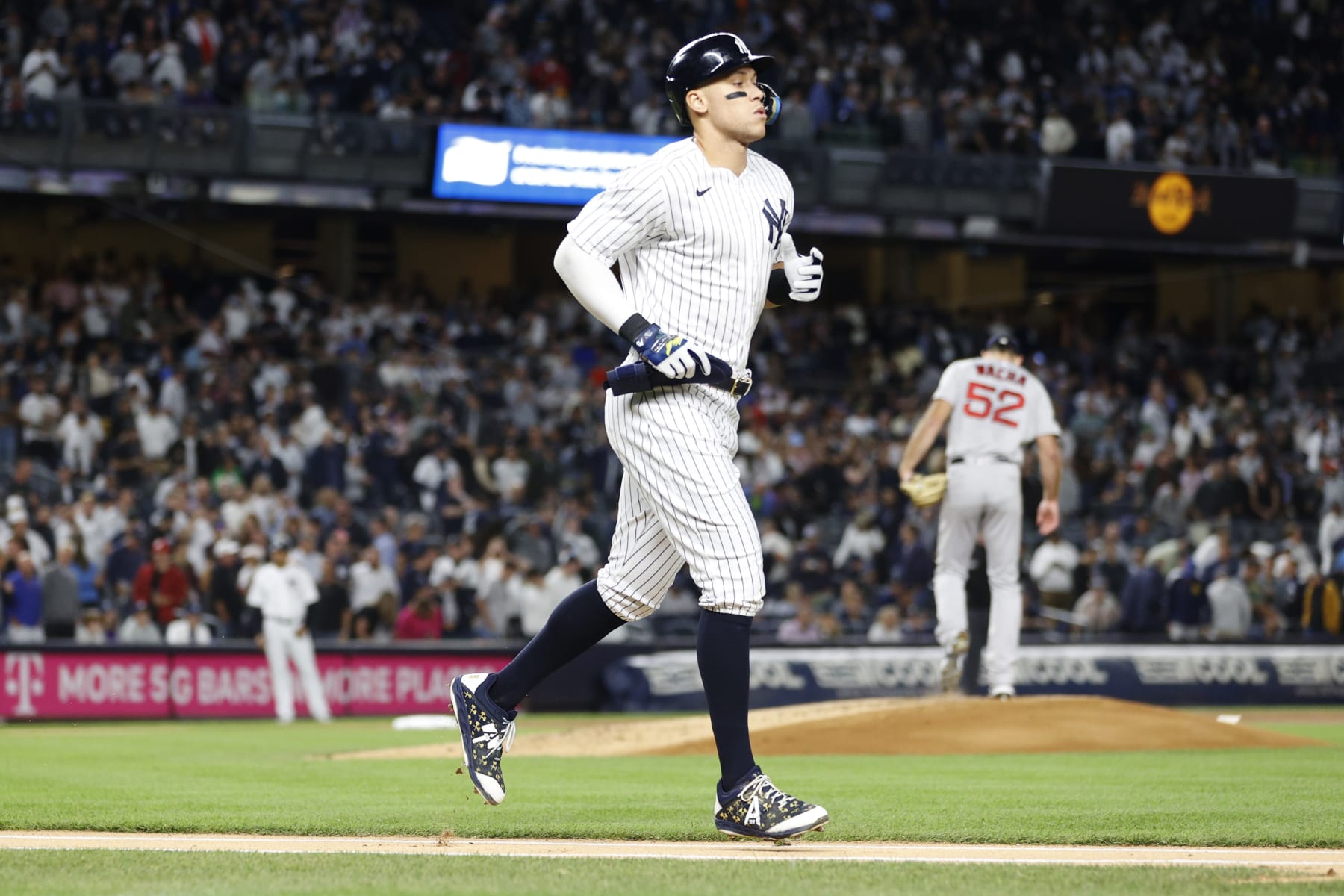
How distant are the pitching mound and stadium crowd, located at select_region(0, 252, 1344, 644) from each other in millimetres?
7780

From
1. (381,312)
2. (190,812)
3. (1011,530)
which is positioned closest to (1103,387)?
(381,312)

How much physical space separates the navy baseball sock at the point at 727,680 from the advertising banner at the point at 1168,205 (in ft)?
71.6

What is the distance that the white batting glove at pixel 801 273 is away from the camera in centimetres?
526

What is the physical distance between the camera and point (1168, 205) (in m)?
26.2

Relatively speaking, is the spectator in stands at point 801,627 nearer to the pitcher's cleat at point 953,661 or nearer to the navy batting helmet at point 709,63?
the pitcher's cleat at point 953,661

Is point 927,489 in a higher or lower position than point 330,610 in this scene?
higher

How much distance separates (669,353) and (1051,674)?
13.2 meters

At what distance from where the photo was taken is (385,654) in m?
17.2

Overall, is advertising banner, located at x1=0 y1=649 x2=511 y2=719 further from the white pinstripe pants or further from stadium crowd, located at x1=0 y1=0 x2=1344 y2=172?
the white pinstripe pants

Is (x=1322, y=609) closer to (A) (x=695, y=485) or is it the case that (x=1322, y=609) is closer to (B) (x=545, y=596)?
(B) (x=545, y=596)

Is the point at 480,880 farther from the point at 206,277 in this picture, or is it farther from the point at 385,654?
the point at 206,277

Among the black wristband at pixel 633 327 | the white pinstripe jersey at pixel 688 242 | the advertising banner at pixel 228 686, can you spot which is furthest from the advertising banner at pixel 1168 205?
the black wristband at pixel 633 327

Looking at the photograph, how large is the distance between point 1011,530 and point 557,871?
657 centimetres

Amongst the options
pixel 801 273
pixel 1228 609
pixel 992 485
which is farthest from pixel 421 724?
pixel 801 273
